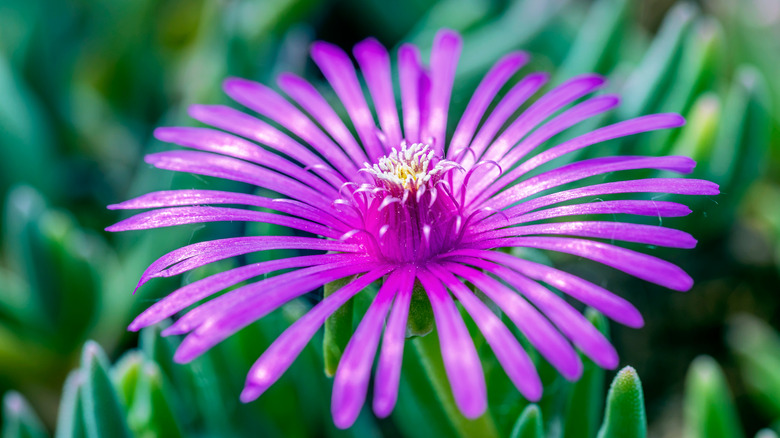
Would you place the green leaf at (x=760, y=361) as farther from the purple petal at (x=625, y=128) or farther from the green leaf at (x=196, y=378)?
the green leaf at (x=196, y=378)

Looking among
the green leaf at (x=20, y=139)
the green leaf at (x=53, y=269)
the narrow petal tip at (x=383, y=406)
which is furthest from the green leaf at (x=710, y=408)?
the green leaf at (x=20, y=139)

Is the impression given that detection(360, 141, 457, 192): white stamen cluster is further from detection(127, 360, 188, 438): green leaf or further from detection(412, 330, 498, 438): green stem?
detection(127, 360, 188, 438): green leaf

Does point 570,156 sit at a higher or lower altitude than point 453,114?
lower

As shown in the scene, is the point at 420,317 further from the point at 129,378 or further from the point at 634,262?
the point at 129,378

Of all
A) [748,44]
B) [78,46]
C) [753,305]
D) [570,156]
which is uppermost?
[78,46]

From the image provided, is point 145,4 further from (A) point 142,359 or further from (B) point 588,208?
(B) point 588,208

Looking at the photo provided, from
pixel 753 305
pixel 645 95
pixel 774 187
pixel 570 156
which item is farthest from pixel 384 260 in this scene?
pixel 774 187

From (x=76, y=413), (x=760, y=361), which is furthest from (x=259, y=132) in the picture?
(x=760, y=361)

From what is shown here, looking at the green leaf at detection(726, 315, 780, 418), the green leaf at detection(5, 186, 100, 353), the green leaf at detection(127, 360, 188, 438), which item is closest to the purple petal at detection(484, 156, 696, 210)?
the green leaf at detection(127, 360, 188, 438)

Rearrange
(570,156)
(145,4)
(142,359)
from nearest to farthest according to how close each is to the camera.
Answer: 1. (142,359)
2. (570,156)
3. (145,4)
